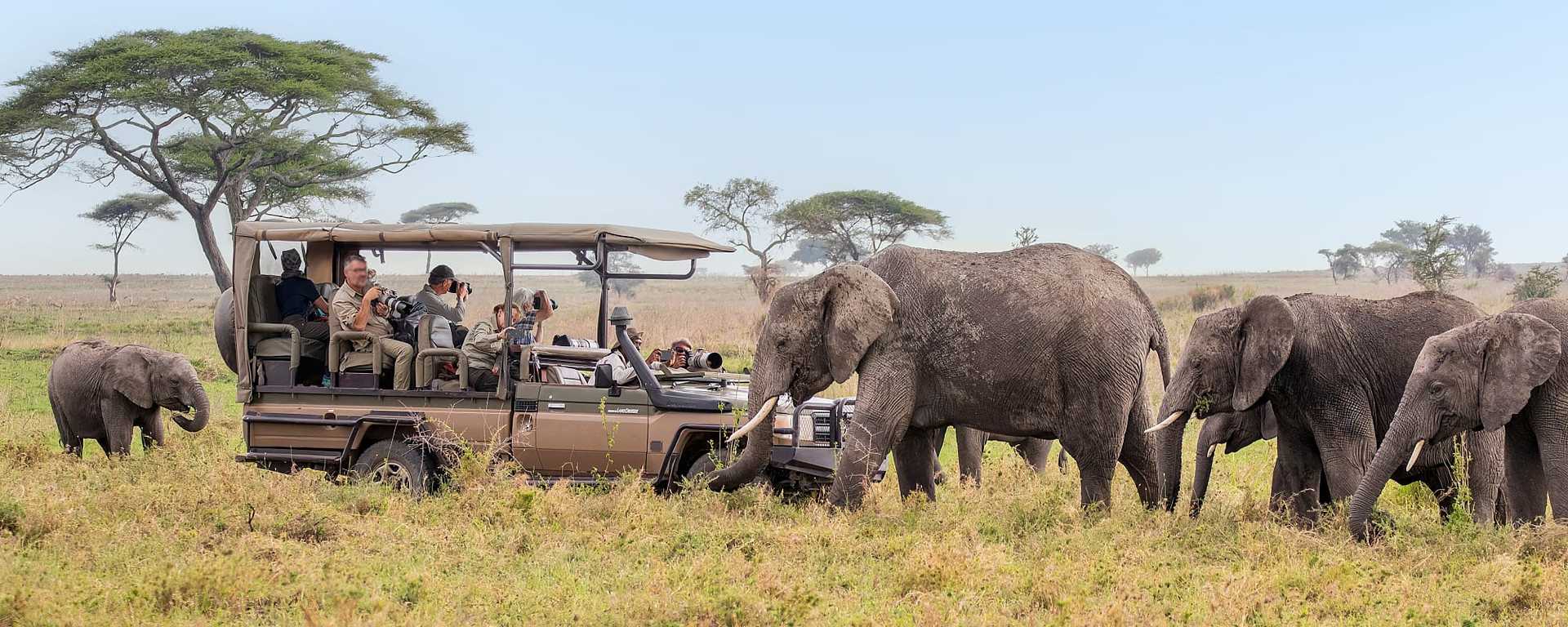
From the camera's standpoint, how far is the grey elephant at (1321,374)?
921 centimetres

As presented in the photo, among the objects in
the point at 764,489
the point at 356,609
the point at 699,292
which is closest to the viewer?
the point at 356,609

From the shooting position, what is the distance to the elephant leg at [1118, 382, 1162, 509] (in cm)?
938

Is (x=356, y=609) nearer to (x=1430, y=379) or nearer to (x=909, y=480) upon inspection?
(x=909, y=480)

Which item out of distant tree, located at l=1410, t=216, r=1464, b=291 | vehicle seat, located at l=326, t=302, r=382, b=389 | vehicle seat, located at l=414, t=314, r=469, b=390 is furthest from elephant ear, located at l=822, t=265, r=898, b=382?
distant tree, located at l=1410, t=216, r=1464, b=291

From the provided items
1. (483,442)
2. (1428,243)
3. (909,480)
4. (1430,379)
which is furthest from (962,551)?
(1428,243)

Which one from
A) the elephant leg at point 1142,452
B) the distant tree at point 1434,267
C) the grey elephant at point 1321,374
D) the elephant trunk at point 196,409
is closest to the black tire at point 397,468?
the elephant trunk at point 196,409

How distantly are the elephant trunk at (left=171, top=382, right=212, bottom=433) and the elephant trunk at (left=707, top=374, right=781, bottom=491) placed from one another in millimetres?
5959

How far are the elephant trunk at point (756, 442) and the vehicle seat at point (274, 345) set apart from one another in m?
3.39

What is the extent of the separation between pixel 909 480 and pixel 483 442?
294cm

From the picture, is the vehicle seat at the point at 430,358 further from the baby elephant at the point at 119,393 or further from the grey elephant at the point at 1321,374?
the grey elephant at the point at 1321,374

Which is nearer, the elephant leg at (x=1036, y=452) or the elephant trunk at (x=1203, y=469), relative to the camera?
the elephant trunk at (x=1203, y=469)

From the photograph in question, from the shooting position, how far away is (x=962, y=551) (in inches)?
314

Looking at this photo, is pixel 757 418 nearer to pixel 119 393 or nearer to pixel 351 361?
pixel 351 361

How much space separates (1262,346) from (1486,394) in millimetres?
1333
